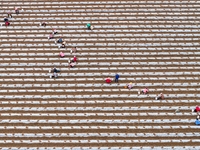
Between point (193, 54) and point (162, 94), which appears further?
point (193, 54)

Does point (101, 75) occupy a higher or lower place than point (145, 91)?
higher

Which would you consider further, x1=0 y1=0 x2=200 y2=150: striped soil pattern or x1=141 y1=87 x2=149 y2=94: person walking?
x1=141 y1=87 x2=149 y2=94: person walking

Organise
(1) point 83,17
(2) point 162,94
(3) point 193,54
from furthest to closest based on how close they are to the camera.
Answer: (1) point 83,17 < (3) point 193,54 < (2) point 162,94

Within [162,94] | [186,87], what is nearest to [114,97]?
[162,94]

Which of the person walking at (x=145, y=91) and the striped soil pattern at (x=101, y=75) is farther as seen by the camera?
the person walking at (x=145, y=91)

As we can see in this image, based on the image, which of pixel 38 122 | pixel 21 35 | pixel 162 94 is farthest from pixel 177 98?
pixel 21 35

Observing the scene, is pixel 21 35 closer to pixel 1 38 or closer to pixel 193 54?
pixel 1 38

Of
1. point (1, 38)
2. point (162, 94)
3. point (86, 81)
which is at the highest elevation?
point (1, 38)

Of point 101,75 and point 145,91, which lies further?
point 101,75

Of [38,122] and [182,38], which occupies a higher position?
[182,38]

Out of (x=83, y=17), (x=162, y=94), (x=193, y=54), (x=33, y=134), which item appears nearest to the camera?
(x=33, y=134)
